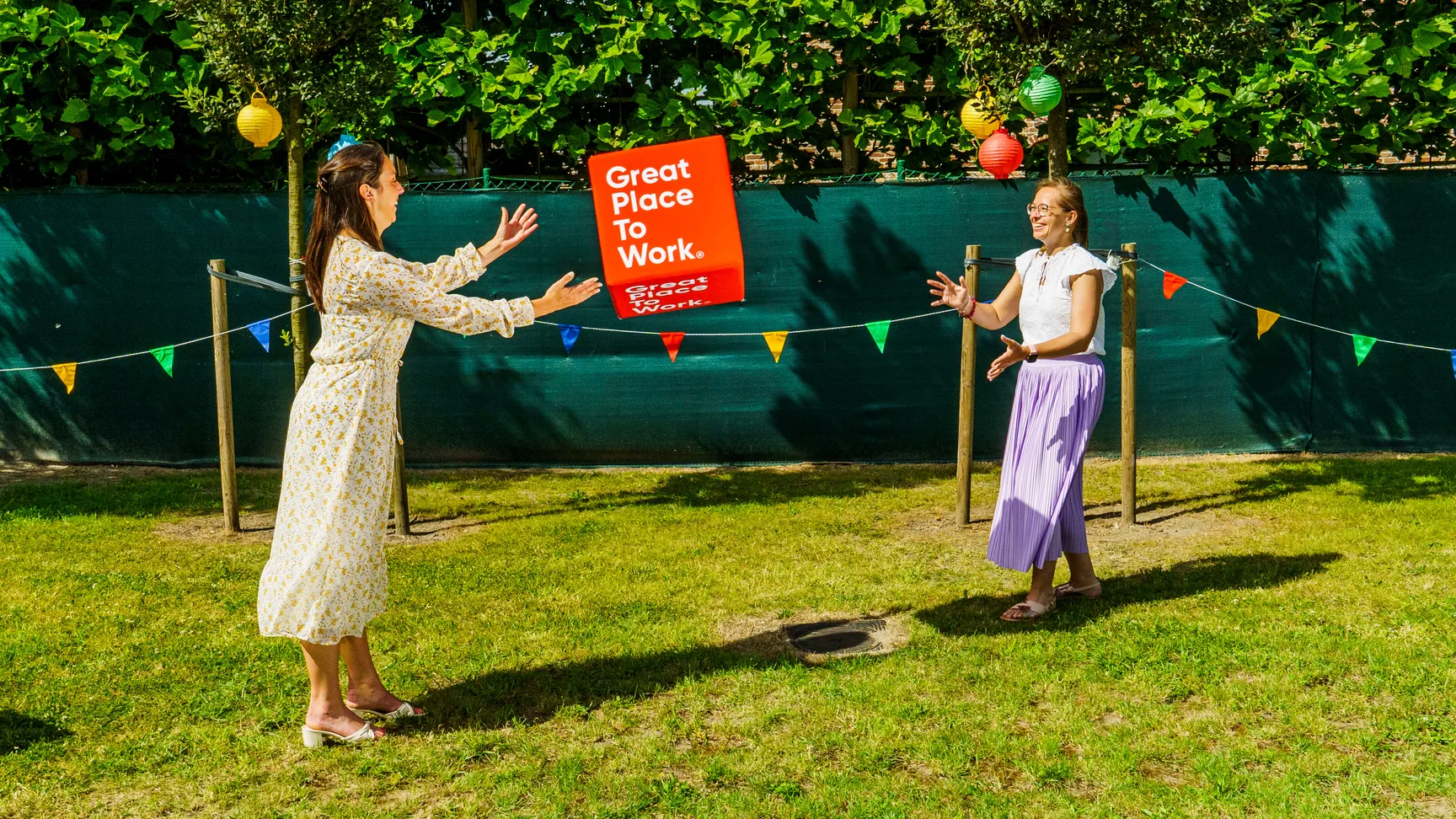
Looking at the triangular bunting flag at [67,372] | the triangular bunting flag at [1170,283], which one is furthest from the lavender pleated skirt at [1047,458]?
the triangular bunting flag at [67,372]

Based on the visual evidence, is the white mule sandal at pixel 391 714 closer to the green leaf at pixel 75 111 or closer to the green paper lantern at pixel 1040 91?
the green paper lantern at pixel 1040 91

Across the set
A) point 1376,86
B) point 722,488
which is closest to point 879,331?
point 722,488

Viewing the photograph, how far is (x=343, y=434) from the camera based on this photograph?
4.58m

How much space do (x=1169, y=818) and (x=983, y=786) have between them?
0.59 meters

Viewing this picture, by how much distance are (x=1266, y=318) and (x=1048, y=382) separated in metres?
4.38

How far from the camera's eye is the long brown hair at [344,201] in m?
4.62

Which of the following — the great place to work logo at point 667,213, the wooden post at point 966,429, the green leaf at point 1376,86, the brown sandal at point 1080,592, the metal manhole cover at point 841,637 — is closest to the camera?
the metal manhole cover at point 841,637

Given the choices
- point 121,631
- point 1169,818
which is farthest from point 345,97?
point 1169,818

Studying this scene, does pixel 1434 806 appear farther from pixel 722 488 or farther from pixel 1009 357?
pixel 722 488

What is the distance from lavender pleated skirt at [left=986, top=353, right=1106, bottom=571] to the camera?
19.4 feet

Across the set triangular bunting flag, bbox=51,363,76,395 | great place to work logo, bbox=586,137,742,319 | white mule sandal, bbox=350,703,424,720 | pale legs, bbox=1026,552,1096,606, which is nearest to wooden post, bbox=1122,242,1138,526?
pale legs, bbox=1026,552,1096,606

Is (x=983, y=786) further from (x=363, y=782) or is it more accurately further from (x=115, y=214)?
(x=115, y=214)

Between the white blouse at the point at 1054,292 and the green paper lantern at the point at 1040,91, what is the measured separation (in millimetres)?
1772

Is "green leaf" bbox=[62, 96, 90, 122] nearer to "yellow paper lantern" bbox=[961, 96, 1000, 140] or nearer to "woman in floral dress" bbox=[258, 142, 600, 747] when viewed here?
"woman in floral dress" bbox=[258, 142, 600, 747]
